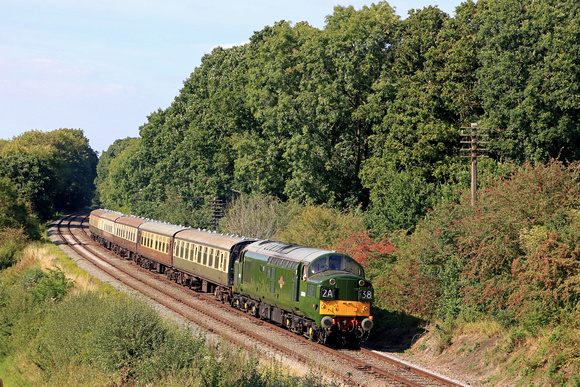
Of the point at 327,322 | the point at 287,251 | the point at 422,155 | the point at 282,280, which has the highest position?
the point at 422,155

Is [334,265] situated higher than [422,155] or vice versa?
[422,155]

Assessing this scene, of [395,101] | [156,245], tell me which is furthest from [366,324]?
[395,101]

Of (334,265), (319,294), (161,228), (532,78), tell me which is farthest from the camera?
(161,228)

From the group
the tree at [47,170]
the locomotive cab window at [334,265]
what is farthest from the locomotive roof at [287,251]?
the tree at [47,170]

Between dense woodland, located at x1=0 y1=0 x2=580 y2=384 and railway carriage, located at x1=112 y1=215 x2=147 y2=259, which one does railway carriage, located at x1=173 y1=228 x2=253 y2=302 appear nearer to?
dense woodland, located at x1=0 y1=0 x2=580 y2=384

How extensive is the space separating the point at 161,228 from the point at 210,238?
11382mm

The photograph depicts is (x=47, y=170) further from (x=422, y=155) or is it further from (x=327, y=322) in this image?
(x=327, y=322)

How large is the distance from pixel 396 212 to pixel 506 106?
10.7m

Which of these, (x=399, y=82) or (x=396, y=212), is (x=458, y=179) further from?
(x=399, y=82)

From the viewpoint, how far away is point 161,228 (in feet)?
154

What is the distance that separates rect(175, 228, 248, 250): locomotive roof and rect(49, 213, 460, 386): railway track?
3.13 meters

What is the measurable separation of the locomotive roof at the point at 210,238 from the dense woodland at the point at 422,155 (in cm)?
476

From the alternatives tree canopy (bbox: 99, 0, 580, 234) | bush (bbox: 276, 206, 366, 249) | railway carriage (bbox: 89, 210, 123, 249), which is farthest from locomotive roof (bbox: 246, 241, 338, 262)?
railway carriage (bbox: 89, 210, 123, 249)

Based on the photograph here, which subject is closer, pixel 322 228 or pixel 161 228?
pixel 322 228
